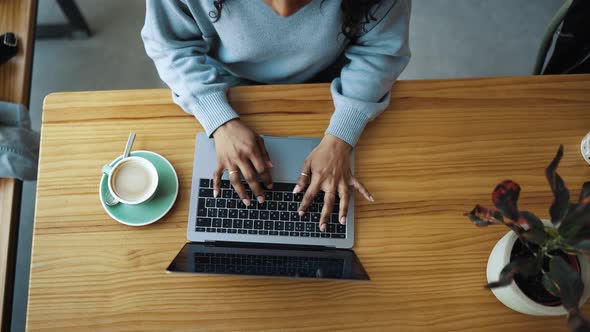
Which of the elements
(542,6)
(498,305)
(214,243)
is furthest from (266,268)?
Answer: (542,6)

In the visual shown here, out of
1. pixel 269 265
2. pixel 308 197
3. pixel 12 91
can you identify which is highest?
pixel 12 91

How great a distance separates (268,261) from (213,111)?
0.30 metres

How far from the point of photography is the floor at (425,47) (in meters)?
1.62

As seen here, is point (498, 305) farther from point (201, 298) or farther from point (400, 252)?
point (201, 298)

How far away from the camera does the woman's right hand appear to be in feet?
2.41

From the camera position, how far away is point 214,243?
727mm

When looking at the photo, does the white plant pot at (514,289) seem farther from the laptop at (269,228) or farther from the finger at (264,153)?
the finger at (264,153)

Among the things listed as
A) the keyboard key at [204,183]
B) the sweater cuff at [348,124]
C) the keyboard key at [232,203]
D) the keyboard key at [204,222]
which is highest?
the sweater cuff at [348,124]

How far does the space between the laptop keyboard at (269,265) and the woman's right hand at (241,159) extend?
105mm

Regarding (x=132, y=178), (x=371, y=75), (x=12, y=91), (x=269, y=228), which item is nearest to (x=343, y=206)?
(x=269, y=228)

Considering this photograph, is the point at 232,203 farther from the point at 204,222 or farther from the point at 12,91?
the point at 12,91

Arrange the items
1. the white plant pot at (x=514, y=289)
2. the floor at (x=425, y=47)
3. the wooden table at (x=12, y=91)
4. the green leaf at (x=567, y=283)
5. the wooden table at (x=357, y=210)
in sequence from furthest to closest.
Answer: the floor at (x=425, y=47) < the wooden table at (x=12, y=91) < the wooden table at (x=357, y=210) < the white plant pot at (x=514, y=289) < the green leaf at (x=567, y=283)

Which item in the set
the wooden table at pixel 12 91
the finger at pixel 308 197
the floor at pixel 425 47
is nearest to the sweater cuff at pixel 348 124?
the finger at pixel 308 197

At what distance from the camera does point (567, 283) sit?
0.46 m
